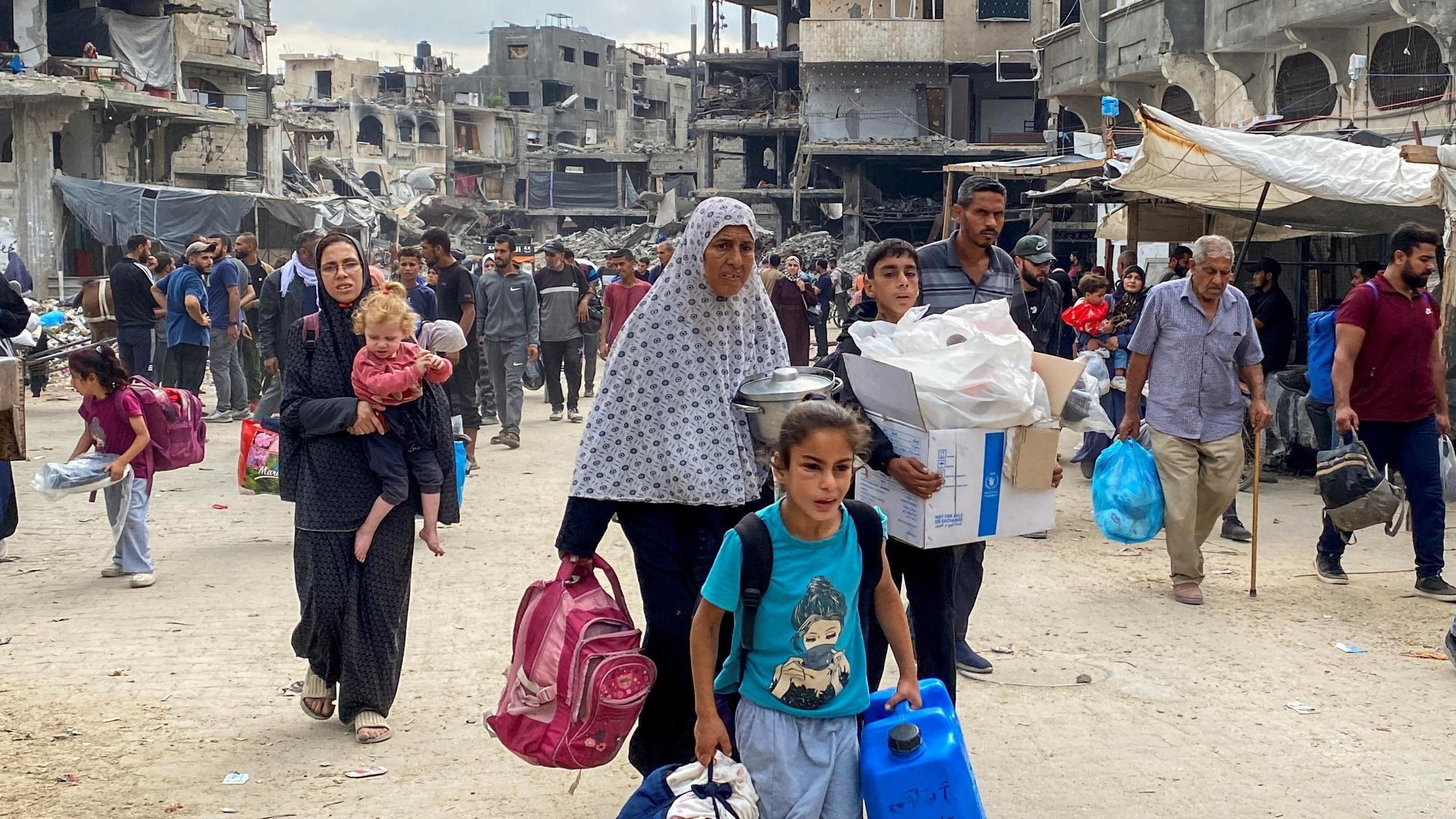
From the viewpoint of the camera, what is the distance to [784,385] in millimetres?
3451

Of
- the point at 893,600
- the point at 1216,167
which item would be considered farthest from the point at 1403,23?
the point at 893,600

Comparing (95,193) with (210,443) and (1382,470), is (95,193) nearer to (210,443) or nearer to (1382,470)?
(210,443)

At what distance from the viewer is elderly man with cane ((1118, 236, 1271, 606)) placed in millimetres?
6441

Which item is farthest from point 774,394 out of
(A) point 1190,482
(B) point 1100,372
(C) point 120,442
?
(B) point 1100,372

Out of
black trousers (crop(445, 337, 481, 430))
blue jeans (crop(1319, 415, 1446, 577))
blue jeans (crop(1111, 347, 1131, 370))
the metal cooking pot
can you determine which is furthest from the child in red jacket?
blue jeans (crop(1111, 347, 1131, 370))

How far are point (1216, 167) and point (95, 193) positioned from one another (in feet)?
88.2

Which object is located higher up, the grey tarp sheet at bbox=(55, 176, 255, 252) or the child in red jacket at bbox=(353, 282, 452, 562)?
the grey tarp sheet at bbox=(55, 176, 255, 252)

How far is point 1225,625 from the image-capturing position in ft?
20.1

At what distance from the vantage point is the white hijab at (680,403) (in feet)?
11.6

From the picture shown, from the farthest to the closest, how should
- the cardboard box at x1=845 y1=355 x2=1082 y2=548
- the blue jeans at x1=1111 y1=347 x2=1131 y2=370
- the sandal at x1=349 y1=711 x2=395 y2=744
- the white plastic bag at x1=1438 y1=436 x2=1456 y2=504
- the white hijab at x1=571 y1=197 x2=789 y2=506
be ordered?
1. the blue jeans at x1=1111 y1=347 x2=1131 y2=370
2. the white plastic bag at x1=1438 y1=436 x2=1456 y2=504
3. the sandal at x1=349 y1=711 x2=395 y2=744
4. the cardboard box at x1=845 y1=355 x2=1082 y2=548
5. the white hijab at x1=571 y1=197 x2=789 y2=506

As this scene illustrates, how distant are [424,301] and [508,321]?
2.17 m

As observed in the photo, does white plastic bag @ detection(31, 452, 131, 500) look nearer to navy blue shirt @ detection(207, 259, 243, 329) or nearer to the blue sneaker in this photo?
the blue sneaker

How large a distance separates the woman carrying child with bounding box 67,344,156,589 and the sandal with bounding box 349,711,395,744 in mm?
2705

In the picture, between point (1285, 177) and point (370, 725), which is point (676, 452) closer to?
point (370, 725)
